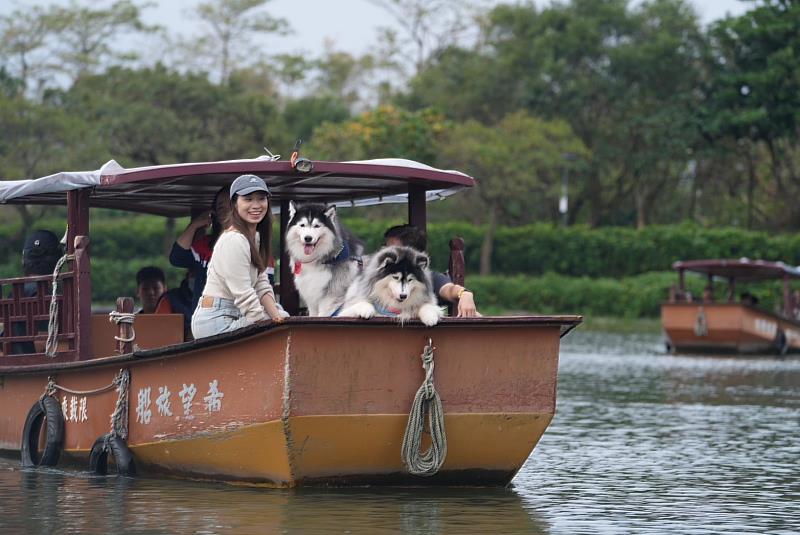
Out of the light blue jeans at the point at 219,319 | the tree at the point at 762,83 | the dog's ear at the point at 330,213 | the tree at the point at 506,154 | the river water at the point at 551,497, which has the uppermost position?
the tree at the point at 762,83

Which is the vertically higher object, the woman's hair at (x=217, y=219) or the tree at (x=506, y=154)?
the tree at (x=506, y=154)

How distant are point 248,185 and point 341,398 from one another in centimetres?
146

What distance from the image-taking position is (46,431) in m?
11.2

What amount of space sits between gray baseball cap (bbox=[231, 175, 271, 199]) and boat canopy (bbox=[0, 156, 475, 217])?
0.78 feet

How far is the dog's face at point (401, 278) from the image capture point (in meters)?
8.88

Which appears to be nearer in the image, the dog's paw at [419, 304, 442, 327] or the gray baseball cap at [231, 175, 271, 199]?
the dog's paw at [419, 304, 442, 327]

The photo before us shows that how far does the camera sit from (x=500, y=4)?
54344 millimetres

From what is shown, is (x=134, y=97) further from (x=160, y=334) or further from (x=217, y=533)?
(x=217, y=533)

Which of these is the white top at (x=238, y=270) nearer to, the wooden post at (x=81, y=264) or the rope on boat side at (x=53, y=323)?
the wooden post at (x=81, y=264)

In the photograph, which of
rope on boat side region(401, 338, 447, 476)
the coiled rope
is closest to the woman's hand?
rope on boat side region(401, 338, 447, 476)

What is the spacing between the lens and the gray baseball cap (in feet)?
30.6

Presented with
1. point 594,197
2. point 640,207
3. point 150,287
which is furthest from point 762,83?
point 150,287

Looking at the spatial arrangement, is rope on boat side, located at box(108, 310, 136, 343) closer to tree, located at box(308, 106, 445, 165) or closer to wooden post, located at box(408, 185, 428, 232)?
wooden post, located at box(408, 185, 428, 232)

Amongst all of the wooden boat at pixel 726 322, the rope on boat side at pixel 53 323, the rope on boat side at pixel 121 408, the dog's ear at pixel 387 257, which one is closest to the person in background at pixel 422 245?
the dog's ear at pixel 387 257
